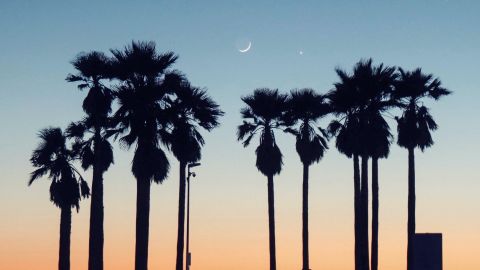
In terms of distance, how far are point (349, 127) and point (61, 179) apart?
20.4 m

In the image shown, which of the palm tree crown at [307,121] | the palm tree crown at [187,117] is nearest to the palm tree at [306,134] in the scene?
Result: the palm tree crown at [307,121]

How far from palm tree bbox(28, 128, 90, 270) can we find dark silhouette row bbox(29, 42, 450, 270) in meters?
0.07

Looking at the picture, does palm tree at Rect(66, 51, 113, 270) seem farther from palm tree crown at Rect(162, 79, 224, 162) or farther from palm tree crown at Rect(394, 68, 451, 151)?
palm tree crown at Rect(394, 68, 451, 151)

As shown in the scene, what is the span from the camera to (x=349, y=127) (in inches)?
2234

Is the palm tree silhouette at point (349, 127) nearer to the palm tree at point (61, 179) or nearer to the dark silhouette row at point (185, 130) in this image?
the dark silhouette row at point (185, 130)

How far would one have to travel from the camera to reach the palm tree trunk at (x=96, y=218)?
4828 centimetres

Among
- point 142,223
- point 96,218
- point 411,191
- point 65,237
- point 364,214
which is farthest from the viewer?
point 65,237

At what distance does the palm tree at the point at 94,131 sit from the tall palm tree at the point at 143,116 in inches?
134

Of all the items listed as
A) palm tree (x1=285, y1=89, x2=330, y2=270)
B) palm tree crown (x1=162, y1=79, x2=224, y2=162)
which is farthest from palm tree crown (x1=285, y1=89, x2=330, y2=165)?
palm tree crown (x1=162, y1=79, x2=224, y2=162)

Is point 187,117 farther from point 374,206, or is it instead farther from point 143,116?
point 374,206

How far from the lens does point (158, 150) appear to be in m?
39.5

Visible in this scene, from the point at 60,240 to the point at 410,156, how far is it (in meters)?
24.7

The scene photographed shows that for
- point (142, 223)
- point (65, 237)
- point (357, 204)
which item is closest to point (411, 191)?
point (357, 204)

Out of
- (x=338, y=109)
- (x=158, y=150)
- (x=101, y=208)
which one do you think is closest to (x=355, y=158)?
(x=338, y=109)
